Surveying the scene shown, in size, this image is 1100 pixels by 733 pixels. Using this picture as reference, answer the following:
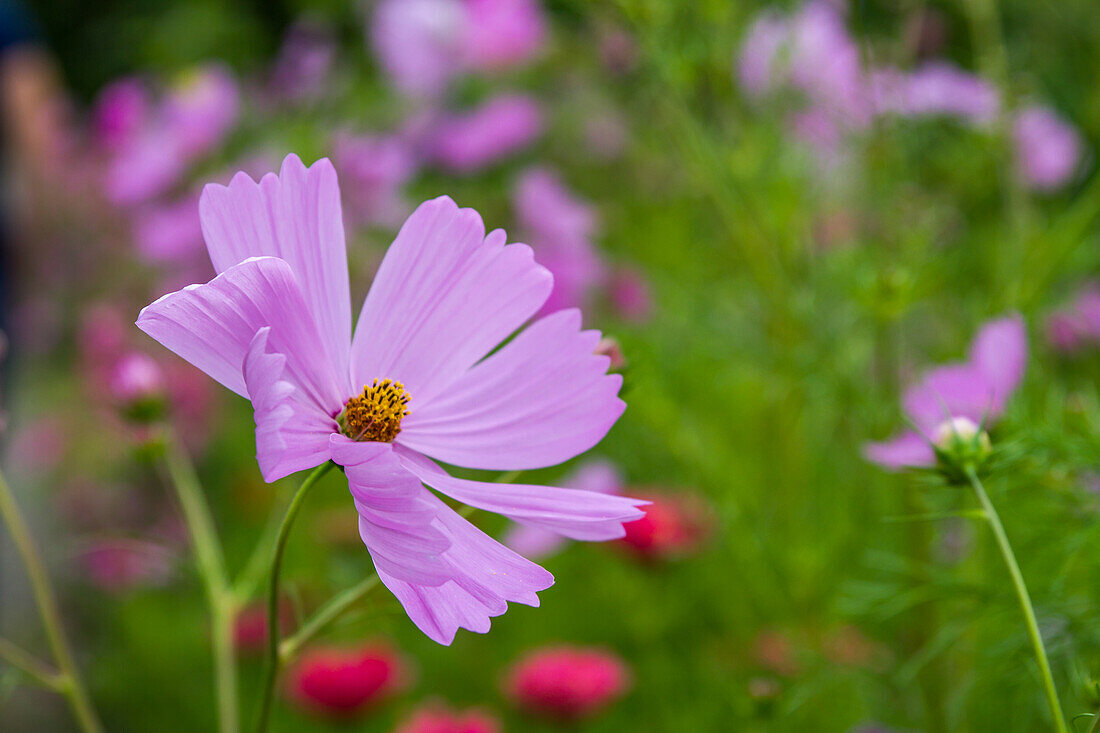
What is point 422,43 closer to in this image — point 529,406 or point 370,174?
point 370,174

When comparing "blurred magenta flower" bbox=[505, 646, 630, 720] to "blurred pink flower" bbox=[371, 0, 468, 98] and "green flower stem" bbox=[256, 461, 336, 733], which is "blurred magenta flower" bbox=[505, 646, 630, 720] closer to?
"green flower stem" bbox=[256, 461, 336, 733]

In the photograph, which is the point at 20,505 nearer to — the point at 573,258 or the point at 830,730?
the point at 573,258

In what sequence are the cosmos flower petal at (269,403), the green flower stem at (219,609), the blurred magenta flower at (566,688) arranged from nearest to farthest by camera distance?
the cosmos flower petal at (269,403) → the green flower stem at (219,609) → the blurred magenta flower at (566,688)

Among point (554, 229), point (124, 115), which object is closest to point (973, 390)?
point (554, 229)

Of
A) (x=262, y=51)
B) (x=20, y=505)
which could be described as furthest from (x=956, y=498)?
(x=262, y=51)

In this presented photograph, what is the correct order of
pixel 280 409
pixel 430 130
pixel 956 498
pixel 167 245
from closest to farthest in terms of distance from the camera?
pixel 280 409, pixel 956 498, pixel 167 245, pixel 430 130

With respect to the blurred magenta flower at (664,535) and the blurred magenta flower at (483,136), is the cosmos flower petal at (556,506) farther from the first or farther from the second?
the blurred magenta flower at (483,136)

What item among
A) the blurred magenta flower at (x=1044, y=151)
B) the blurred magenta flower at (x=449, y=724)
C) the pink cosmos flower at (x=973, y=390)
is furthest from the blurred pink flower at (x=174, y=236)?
the blurred magenta flower at (x=1044, y=151)
